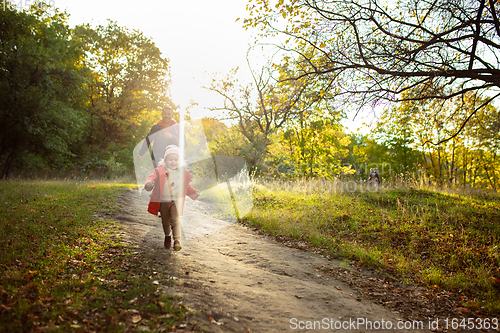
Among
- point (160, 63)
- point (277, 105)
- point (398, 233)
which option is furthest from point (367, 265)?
point (160, 63)

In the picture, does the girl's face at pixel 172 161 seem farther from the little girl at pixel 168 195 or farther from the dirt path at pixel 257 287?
the dirt path at pixel 257 287

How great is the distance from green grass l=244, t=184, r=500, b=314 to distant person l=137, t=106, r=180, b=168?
13.7 feet

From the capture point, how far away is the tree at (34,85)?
14273mm

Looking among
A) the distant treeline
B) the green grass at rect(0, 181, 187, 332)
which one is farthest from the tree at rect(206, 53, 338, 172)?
the green grass at rect(0, 181, 187, 332)

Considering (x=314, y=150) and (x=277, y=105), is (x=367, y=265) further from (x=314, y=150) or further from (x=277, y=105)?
(x=314, y=150)

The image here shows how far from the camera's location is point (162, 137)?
6887 mm

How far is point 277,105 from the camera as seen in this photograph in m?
8.14

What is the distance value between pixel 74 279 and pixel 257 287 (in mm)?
2569

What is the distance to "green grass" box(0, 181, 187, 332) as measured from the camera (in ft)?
8.61

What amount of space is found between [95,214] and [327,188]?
10.3 meters

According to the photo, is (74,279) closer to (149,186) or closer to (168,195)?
(149,186)

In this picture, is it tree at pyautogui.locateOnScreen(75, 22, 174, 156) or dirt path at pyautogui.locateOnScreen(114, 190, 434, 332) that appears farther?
tree at pyautogui.locateOnScreen(75, 22, 174, 156)

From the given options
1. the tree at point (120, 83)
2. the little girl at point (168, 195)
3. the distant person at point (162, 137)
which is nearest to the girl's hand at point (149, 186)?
the little girl at point (168, 195)

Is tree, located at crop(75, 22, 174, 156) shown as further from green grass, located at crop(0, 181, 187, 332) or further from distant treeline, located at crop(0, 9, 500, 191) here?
green grass, located at crop(0, 181, 187, 332)
